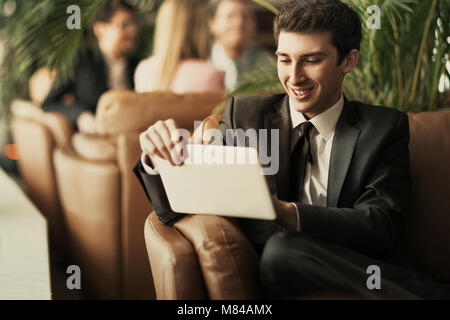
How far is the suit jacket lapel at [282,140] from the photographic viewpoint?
1429mm

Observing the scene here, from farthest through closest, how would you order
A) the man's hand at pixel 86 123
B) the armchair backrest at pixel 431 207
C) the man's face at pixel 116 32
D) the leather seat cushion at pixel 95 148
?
the man's face at pixel 116 32 → the man's hand at pixel 86 123 → the leather seat cushion at pixel 95 148 → the armchair backrest at pixel 431 207

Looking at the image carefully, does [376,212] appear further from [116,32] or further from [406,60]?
[116,32]

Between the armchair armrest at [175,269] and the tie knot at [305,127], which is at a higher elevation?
the tie knot at [305,127]

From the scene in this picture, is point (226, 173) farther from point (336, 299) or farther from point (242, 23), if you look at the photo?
point (242, 23)

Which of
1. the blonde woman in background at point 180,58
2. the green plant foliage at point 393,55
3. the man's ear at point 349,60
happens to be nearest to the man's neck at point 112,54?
the blonde woman in background at point 180,58

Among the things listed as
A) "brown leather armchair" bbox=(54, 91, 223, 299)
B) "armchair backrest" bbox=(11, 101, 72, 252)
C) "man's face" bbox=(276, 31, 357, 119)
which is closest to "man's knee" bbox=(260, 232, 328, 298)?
"man's face" bbox=(276, 31, 357, 119)

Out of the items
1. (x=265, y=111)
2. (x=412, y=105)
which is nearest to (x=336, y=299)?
(x=265, y=111)

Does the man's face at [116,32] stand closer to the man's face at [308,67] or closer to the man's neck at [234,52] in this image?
the man's neck at [234,52]

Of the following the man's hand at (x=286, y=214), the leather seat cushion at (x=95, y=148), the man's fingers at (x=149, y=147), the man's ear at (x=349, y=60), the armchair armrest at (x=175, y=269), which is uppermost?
the man's ear at (x=349, y=60)

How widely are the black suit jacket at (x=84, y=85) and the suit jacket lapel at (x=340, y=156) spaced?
92.4 inches

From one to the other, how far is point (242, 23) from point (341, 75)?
2214mm

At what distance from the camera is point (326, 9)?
134 cm

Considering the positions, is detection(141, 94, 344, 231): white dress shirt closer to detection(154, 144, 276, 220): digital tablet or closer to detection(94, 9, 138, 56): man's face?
detection(154, 144, 276, 220): digital tablet

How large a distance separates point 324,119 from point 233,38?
2.22 meters
